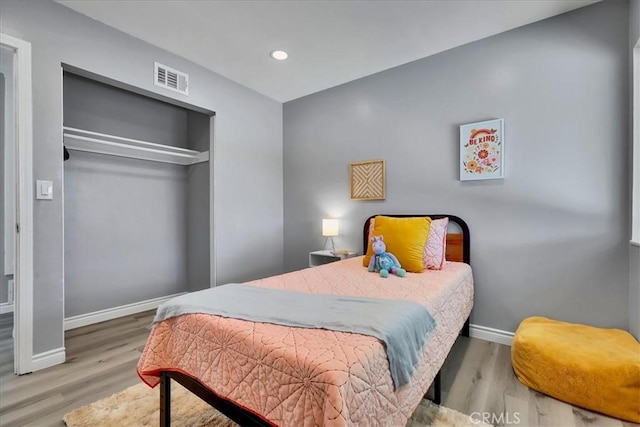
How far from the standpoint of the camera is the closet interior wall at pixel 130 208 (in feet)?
9.53

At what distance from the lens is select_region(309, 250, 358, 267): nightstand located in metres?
3.24

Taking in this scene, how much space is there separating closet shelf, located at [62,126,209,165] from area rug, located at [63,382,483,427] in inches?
80.9

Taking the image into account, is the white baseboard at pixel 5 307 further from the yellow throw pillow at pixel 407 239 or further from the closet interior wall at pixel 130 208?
the yellow throw pillow at pixel 407 239

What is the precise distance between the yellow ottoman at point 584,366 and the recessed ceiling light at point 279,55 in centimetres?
298

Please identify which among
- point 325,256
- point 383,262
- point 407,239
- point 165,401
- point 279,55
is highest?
point 279,55

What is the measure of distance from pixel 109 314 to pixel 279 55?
313cm

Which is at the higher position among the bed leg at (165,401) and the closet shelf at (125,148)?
the closet shelf at (125,148)

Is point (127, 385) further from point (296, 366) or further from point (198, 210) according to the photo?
point (198, 210)

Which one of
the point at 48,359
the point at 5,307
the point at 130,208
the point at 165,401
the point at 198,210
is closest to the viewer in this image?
the point at 165,401

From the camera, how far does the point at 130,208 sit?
10.8 feet

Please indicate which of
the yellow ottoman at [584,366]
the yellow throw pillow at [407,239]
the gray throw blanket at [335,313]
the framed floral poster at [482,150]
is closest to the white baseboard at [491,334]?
the yellow ottoman at [584,366]

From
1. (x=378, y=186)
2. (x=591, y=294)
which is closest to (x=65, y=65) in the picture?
(x=378, y=186)

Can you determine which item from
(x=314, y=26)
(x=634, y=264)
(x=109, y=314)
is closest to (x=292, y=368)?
(x=634, y=264)

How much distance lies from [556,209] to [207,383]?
2.61 m
